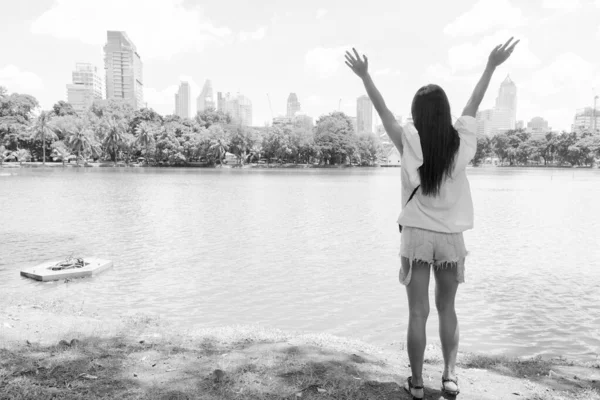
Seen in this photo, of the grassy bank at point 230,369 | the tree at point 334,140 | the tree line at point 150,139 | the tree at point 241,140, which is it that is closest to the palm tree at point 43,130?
the tree line at point 150,139

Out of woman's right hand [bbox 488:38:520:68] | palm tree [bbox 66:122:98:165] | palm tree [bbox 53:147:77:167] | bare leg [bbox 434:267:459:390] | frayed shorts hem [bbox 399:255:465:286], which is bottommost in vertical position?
bare leg [bbox 434:267:459:390]

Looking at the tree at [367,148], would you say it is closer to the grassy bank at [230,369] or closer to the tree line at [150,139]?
the tree line at [150,139]

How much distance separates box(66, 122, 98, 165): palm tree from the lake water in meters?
71.9

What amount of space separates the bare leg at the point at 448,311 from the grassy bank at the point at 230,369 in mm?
307

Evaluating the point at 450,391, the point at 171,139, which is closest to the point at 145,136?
the point at 171,139

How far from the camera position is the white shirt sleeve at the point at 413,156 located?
3.35 meters

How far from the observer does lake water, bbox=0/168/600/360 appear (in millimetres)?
8031

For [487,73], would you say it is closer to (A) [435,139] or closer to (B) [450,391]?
(A) [435,139]

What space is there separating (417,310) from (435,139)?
4.22 feet

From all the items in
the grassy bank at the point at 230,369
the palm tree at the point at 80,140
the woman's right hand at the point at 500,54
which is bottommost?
the grassy bank at the point at 230,369

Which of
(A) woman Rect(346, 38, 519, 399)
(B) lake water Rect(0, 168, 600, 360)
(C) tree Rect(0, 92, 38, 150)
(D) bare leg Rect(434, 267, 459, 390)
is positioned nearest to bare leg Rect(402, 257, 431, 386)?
(A) woman Rect(346, 38, 519, 399)

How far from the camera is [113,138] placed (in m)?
95.6

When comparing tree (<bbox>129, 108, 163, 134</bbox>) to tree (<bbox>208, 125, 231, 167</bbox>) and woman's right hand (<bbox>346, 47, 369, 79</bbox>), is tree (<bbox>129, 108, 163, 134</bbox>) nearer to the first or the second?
tree (<bbox>208, 125, 231, 167</bbox>)

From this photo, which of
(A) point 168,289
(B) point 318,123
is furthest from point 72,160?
(A) point 168,289
